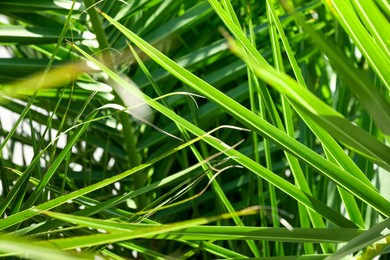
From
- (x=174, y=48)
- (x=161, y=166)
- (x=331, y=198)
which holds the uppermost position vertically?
(x=174, y=48)

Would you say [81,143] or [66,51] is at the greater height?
[66,51]

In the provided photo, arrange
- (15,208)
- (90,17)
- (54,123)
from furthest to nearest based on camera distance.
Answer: (54,123) → (90,17) → (15,208)

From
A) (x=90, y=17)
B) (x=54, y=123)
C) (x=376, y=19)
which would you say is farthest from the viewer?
(x=54, y=123)

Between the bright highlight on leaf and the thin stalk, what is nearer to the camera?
the bright highlight on leaf

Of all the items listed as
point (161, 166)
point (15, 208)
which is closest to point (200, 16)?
point (161, 166)

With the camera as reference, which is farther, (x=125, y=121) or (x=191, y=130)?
(x=125, y=121)

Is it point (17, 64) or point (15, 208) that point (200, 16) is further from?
point (15, 208)

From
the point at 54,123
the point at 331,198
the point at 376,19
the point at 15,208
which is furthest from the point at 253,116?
the point at 54,123

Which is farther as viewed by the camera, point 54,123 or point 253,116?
point 54,123

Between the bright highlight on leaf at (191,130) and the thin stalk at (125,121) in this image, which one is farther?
the thin stalk at (125,121)

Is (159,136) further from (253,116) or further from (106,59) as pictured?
(253,116)
